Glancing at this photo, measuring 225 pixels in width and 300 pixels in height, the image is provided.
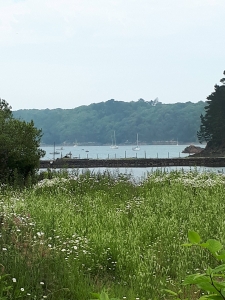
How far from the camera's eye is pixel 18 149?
18.8 m

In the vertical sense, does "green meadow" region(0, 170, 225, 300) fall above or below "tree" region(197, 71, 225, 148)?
below

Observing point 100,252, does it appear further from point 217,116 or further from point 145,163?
point 217,116

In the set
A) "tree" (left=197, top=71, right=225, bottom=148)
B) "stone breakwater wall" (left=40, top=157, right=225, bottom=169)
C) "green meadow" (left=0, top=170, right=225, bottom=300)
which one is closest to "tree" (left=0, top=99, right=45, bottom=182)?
"green meadow" (left=0, top=170, right=225, bottom=300)

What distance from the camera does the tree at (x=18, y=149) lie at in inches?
731

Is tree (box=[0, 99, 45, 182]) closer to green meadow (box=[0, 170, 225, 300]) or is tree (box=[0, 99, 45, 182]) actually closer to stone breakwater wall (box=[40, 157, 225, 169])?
green meadow (box=[0, 170, 225, 300])

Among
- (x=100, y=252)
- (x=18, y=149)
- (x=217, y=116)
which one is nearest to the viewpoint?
(x=100, y=252)

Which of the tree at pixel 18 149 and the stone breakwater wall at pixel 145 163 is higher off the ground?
the tree at pixel 18 149

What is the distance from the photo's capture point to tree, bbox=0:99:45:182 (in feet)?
60.9

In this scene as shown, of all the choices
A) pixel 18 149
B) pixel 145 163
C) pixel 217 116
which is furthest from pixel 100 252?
pixel 217 116

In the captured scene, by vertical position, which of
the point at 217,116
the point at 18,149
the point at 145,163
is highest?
the point at 217,116

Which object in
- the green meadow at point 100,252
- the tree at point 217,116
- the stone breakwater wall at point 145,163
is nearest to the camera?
the green meadow at point 100,252

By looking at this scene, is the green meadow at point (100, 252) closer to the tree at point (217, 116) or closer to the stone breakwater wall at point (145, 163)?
the stone breakwater wall at point (145, 163)

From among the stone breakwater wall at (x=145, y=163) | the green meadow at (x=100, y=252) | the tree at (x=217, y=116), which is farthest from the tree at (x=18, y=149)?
the tree at (x=217, y=116)

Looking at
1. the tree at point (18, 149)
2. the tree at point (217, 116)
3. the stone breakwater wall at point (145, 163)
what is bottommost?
the stone breakwater wall at point (145, 163)
